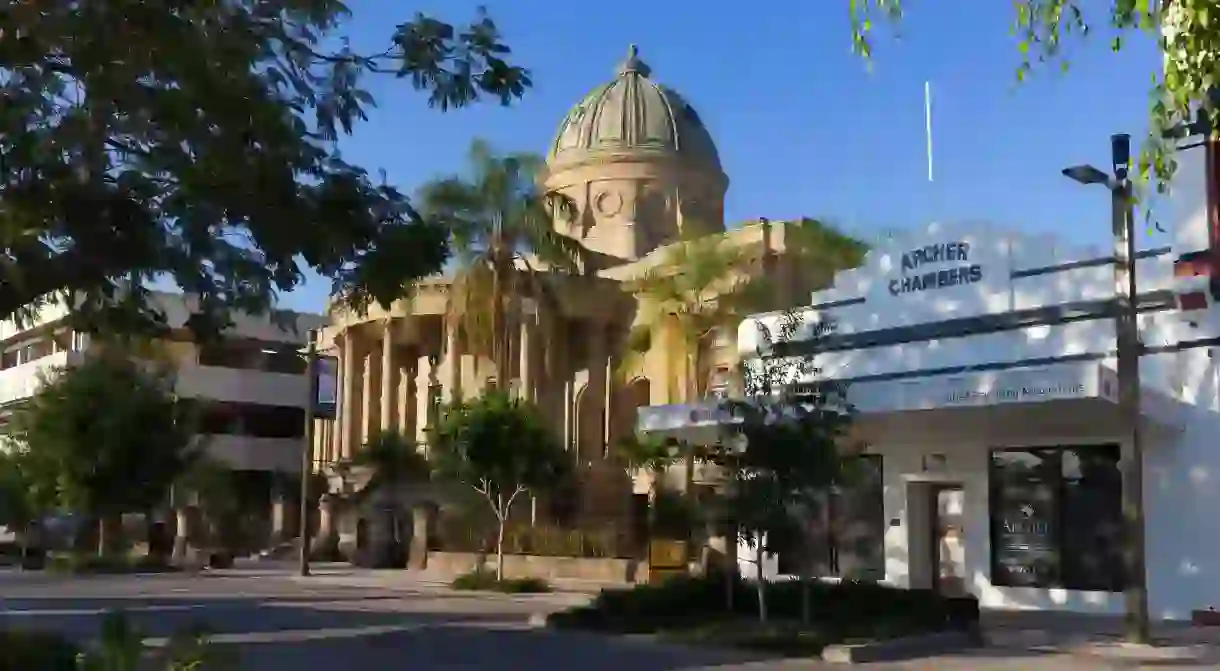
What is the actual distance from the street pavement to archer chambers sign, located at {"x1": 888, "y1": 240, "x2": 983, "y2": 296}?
8.90 metres

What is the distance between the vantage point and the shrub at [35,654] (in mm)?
12141

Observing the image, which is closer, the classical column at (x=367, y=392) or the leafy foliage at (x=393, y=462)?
the leafy foliage at (x=393, y=462)

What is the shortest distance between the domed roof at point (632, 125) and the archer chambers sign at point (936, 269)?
3287 cm

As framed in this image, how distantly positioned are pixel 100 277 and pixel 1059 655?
13455 millimetres

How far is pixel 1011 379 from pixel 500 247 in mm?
21313

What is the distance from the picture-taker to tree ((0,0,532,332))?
1029cm

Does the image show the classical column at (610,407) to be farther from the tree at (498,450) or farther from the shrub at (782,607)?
the shrub at (782,607)

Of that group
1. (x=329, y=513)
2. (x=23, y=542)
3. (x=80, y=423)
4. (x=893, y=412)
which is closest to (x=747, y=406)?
(x=893, y=412)

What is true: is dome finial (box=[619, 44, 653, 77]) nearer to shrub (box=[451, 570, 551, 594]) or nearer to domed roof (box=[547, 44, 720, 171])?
domed roof (box=[547, 44, 720, 171])

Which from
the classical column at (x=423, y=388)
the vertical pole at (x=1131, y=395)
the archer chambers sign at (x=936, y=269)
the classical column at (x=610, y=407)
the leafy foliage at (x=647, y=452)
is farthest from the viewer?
the classical column at (x=423, y=388)

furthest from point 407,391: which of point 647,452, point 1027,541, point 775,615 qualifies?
point 775,615

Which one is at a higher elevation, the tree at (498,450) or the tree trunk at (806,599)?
the tree at (498,450)

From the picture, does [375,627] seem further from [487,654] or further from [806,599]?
[806,599]

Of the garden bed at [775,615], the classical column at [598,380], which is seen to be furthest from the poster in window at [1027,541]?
the classical column at [598,380]
